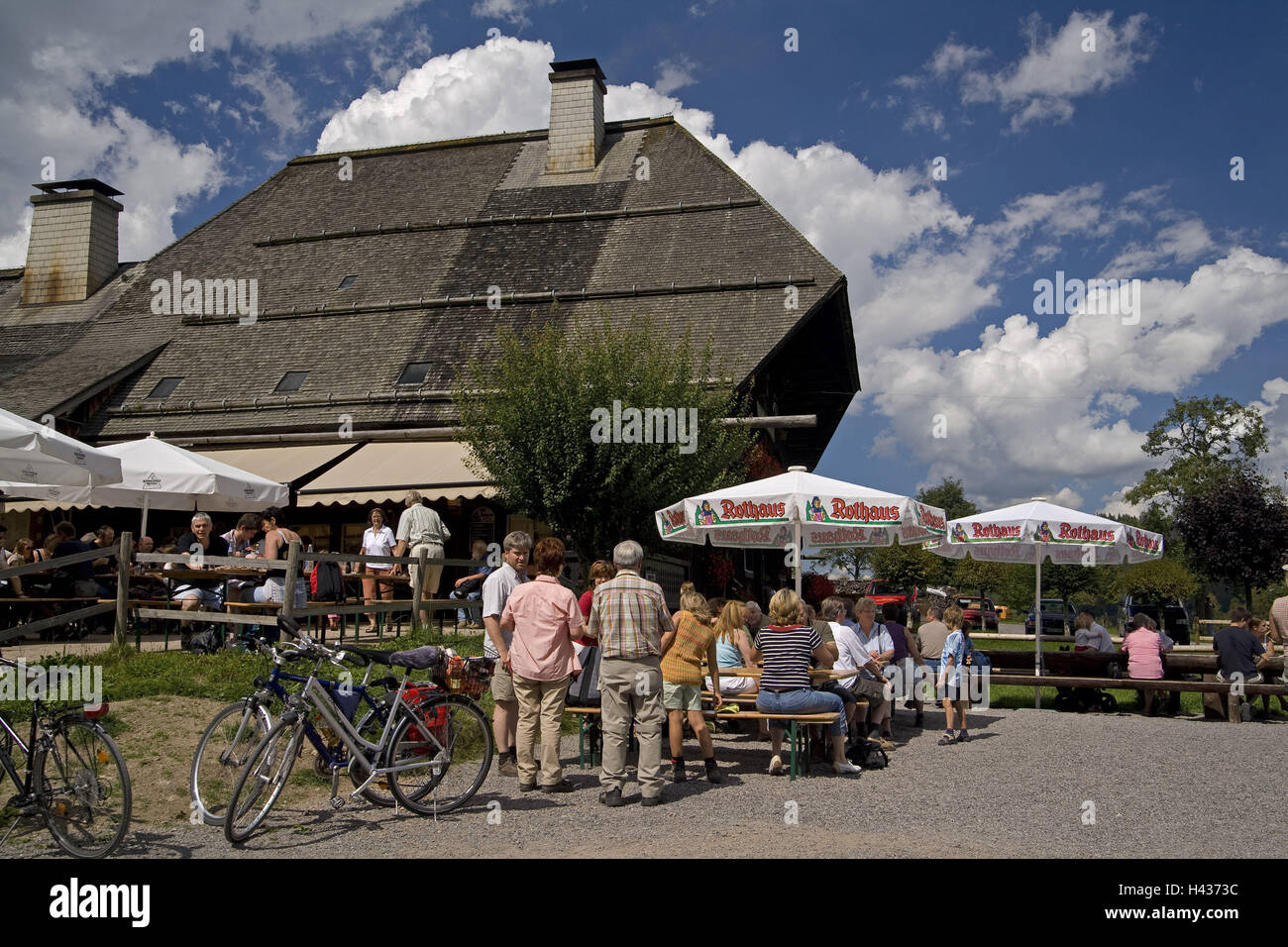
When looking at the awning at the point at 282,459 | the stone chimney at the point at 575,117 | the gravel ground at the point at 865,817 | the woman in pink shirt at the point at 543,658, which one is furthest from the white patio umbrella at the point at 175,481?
the stone chimney at the point at 575,117

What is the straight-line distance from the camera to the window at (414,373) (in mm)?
20000

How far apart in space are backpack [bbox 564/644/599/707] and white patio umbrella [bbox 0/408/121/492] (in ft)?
17.0

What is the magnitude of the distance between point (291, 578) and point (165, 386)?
12885mm

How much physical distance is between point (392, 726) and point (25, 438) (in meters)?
5.29

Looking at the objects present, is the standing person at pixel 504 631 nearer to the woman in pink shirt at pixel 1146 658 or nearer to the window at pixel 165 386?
the woman in pink shirt at pixel 1146 658

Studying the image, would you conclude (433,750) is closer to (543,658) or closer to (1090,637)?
(543,658)

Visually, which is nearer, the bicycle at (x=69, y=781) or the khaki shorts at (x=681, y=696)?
the bicycle at (x=69, y=781)

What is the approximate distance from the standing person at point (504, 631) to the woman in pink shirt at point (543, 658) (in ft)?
0.98

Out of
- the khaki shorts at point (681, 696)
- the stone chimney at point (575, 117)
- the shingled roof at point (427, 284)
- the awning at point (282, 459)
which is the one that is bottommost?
the khaki shorts at point (681, 696)

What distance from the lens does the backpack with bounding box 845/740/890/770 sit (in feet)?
29.0

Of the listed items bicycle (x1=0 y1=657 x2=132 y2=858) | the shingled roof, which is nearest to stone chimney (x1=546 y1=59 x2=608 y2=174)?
the shingled roof

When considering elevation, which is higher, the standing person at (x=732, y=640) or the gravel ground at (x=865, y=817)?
the standing person at (x=732, y=640)

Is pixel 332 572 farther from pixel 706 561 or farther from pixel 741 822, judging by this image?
pixel 706 561
